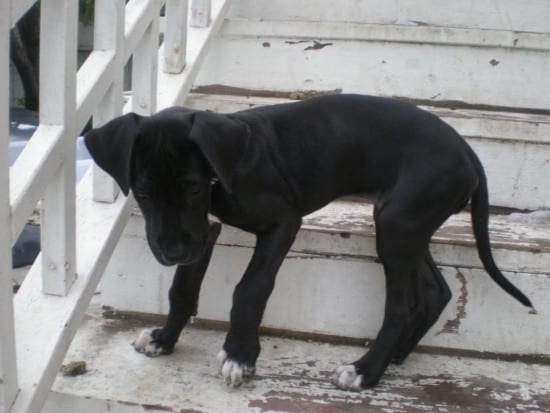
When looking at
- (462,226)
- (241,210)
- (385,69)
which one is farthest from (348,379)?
(385,69)

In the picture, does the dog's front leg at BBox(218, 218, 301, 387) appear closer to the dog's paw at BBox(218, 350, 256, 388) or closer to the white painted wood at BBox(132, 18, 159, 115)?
the dog's paw at BBox(218, 350, 256, 388)

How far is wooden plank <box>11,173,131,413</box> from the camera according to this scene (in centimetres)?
172

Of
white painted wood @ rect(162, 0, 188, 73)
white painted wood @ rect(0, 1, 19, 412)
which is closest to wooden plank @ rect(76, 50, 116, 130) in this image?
white painted wood @ rect(0, 1, 19, 412)

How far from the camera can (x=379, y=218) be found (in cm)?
202

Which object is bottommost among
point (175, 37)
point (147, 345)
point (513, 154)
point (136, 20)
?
point (147, 345)

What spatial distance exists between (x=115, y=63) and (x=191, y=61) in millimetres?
747

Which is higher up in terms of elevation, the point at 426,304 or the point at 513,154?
the point at 513,154

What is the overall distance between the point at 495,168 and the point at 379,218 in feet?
2.84

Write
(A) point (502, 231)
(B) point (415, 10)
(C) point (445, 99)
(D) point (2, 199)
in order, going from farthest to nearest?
(B) point (415, 10) < (C) point (445, 99) < (A) point (502, 231) < (D) point (2, 199)

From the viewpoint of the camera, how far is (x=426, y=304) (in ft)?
7.06

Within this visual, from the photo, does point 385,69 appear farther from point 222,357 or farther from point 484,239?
point 222,357

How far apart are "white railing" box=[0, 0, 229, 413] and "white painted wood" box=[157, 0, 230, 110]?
187mm

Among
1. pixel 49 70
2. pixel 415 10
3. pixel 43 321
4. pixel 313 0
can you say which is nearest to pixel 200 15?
pixel 313 0

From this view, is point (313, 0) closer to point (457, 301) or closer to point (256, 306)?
point (457, 301)
